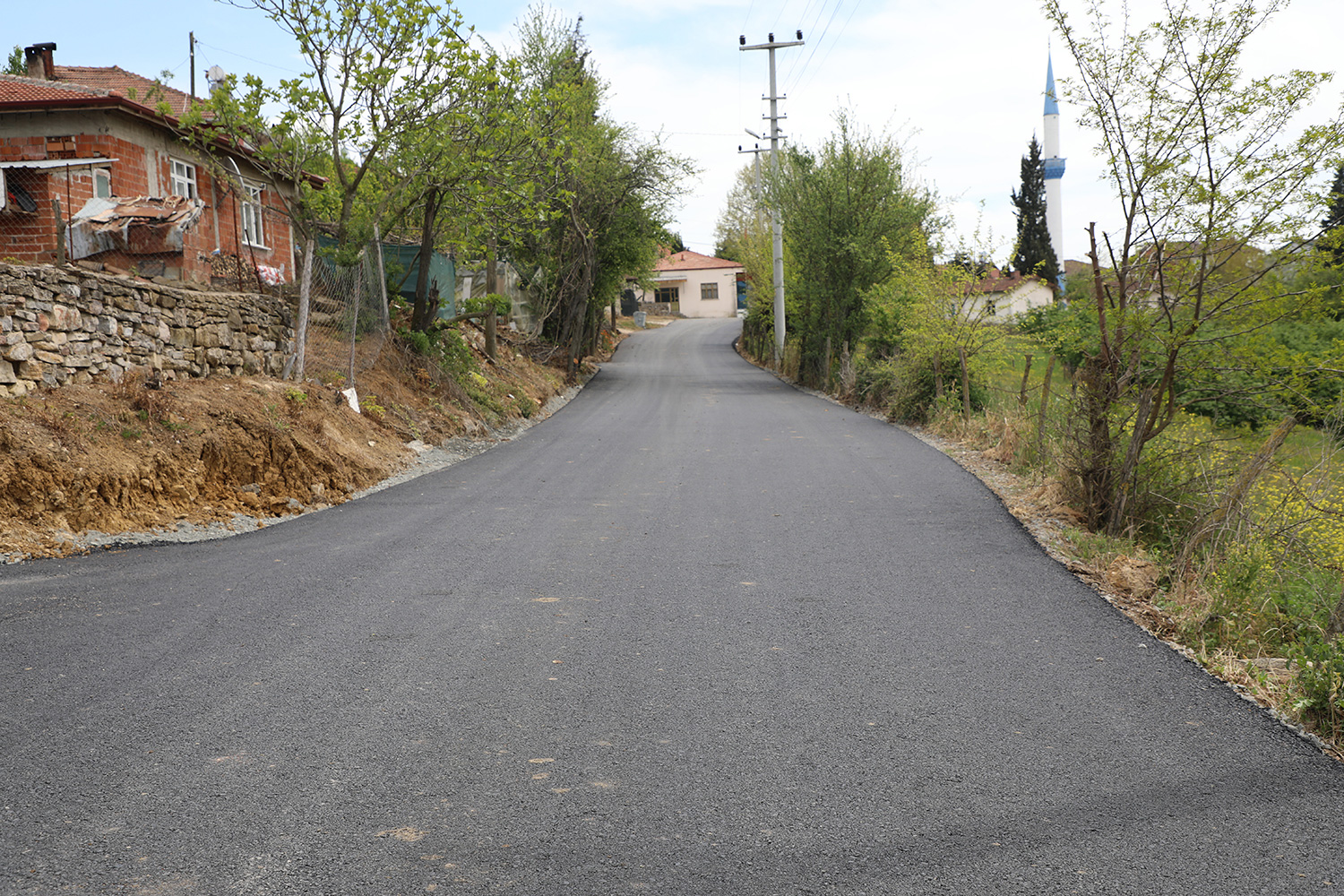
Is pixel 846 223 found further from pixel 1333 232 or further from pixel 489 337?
pixel 1333 232

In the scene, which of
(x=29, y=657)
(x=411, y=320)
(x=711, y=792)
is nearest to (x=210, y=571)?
(x=29, y=657)

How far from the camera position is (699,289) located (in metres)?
83.1

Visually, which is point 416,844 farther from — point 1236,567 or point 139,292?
point 139,292

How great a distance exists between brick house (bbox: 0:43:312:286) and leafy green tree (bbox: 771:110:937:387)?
15.2 metres

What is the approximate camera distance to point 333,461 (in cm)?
1187

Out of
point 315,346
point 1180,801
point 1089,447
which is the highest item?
point 315,346

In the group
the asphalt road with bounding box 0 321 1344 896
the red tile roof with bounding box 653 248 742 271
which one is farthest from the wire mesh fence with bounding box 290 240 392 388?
the red tile roof with bounding box 653 248 742 271

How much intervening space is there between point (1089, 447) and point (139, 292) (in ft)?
33.3

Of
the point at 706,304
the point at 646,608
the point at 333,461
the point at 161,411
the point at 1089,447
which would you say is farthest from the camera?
the point at 706,304

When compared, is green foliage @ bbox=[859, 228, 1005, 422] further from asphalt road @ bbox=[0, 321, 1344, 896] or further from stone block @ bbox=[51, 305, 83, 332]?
stone block @ bbox=[51, 305, 83, 332]

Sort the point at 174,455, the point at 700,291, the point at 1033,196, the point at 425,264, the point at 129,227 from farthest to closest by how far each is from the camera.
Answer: the point at 700,291, the point at 1033,196, the point at 425,264, the point at 129,227, the point at 174,455

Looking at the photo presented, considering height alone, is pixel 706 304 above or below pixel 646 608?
above

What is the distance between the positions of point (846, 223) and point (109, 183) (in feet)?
60.2

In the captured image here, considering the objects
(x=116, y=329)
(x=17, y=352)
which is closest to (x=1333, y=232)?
(x=17, y=352)
